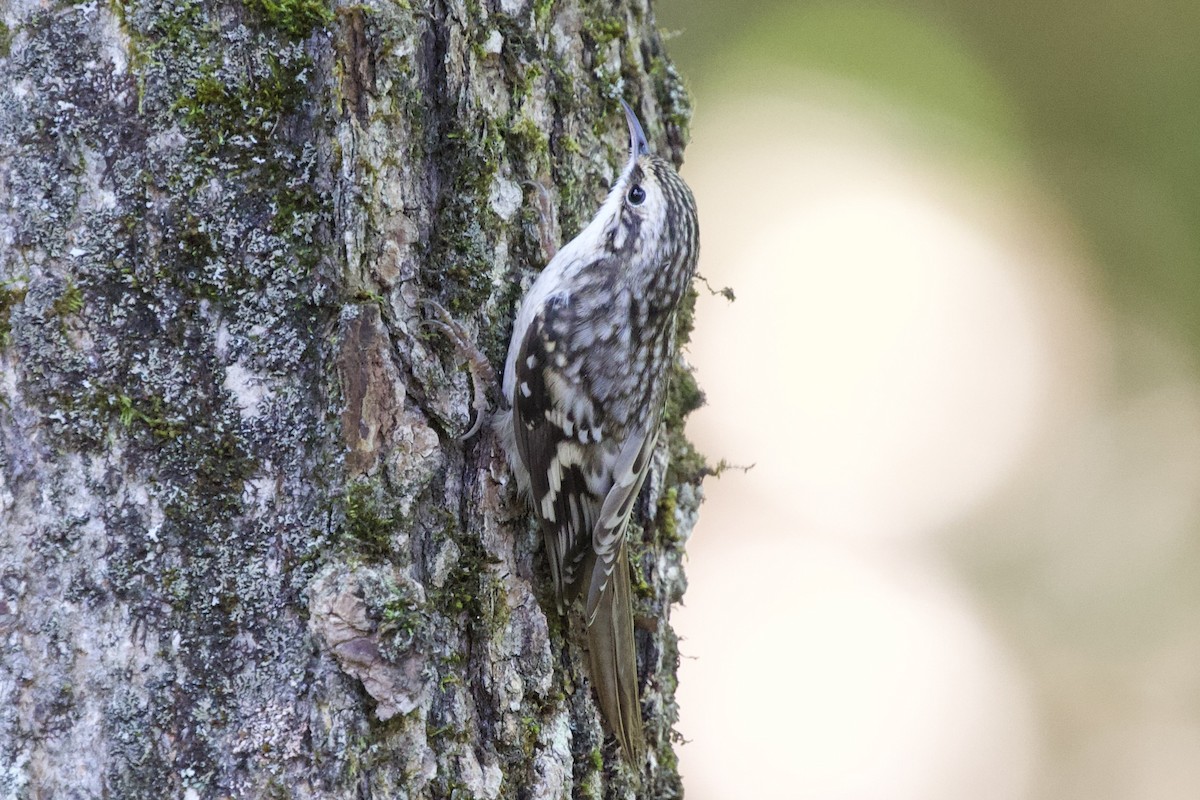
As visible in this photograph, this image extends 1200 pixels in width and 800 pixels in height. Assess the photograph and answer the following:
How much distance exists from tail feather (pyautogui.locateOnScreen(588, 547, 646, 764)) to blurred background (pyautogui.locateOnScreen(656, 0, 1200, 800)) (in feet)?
6.93

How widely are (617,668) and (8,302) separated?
1.12 meters

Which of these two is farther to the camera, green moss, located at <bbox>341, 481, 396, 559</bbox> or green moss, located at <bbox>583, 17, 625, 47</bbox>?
green moss, located at <bbox>583, 17, 625, 47</bbox>

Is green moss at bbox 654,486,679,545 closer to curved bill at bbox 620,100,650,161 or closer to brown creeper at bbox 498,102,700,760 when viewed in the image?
A: brown creeper at bbox 498,102,700,760

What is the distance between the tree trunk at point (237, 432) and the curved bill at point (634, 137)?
525 millimetres

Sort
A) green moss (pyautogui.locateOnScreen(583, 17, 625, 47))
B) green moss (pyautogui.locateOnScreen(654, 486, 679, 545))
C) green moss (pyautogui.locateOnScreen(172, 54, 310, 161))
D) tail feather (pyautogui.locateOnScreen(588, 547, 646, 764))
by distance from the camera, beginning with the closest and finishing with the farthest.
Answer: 1. green moss (pyautogui.locateOnScreen(172, 54, 310, 161))
2. tail feather (pyautogui.locateOnScreen(588, 547, 646, 764))
3. green moss (pyautogui.locateOnScreen(583, 17, 625, 47))
4. green moss (pyautogui.locateOnScreen(654, 486, 679, 545))

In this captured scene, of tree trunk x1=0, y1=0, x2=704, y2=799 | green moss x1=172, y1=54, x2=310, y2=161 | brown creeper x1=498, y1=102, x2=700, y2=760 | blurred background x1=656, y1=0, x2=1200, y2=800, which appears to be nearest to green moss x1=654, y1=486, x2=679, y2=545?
brown creeper x1=498, y1=102, x2=700, y2=760

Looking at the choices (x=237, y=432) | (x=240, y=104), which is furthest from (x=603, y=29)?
(x=237, y=432)

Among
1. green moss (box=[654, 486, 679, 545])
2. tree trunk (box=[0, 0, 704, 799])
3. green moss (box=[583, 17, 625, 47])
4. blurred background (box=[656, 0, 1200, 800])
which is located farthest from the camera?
blurred background (box=[656, 0, 1200, 800])

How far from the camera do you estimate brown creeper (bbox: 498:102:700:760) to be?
184 centimetres

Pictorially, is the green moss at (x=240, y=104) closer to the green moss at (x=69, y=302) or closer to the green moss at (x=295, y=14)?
the green moss at (x=295, y=14)

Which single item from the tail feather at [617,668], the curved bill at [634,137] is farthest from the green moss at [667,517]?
the curved bill at [634,137]

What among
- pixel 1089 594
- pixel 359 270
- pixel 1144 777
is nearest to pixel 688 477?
pixel 359 270

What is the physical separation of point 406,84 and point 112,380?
623 mm

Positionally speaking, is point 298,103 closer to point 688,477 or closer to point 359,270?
point 359,270
